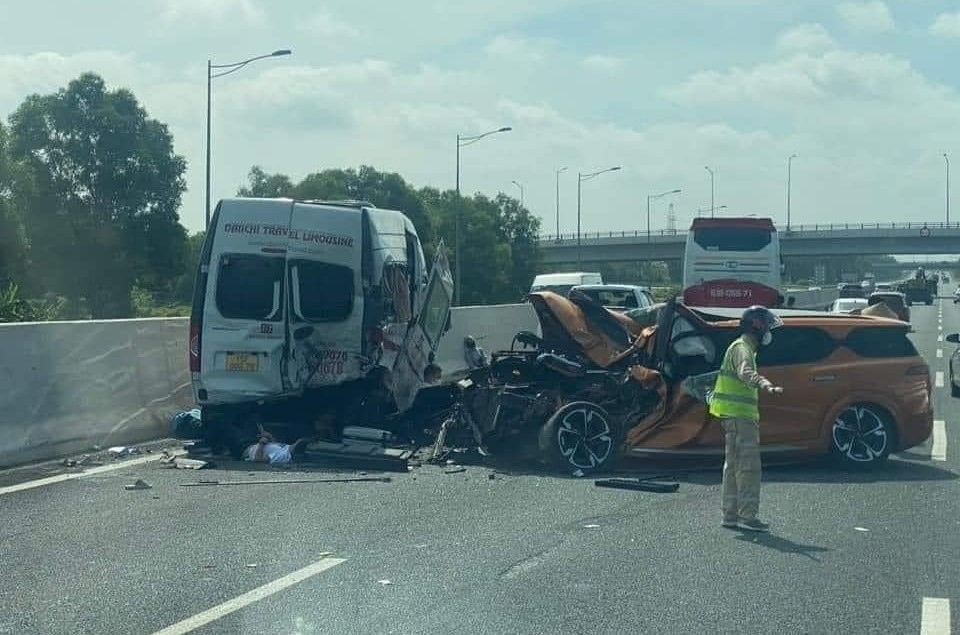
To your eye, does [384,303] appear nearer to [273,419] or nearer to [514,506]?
[273,419]

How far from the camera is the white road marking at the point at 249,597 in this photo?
244 inches

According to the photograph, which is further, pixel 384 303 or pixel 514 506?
pixel 384 303


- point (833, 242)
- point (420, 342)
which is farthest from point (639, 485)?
point (833, 242)

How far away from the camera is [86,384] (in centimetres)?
1266

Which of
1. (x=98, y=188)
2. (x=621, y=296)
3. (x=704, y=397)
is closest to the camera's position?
(x=704, y=397)

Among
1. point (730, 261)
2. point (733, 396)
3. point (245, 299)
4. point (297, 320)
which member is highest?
point (730, 261)

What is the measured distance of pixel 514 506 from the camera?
9742mm

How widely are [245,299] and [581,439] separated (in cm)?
378

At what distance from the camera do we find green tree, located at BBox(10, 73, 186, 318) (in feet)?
186

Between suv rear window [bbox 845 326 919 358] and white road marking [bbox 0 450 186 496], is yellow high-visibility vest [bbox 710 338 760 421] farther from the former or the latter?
white road marking [bbox 0 450 186 496]

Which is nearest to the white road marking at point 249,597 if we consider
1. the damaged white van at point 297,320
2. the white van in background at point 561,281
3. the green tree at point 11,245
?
the damaged white van at point 297,320

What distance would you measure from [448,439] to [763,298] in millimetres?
15884

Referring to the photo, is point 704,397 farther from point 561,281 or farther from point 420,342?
point 561,281

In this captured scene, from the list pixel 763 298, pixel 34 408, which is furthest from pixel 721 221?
pixel 34 408
